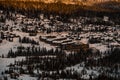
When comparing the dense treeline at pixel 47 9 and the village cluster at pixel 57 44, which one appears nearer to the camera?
the village cluster at pixel 57 44

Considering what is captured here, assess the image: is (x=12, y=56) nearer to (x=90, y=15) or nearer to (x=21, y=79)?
(x=21, y=79)

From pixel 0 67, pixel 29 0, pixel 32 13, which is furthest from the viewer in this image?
pixel 29 0

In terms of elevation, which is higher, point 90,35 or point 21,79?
point 21,79

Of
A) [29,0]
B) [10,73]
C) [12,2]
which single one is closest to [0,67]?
[10,73]

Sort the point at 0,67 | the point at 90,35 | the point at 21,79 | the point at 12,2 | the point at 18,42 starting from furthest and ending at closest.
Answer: the point at 12,2, the point at 90,35, the point at 18,42, the point at 0,67, the point at 21,79

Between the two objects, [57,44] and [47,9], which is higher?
[57,44]

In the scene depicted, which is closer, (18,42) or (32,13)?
(18,42)

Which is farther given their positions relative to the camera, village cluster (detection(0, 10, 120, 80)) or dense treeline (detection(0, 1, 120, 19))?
dense treeline (detection(0, 1, 120, 19))

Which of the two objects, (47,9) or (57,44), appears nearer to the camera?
(57,44)
